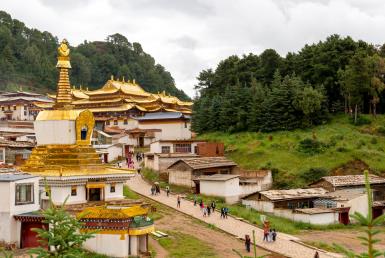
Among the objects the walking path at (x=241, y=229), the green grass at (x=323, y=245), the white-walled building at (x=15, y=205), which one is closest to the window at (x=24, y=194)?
the white-walled building at (x=15, y=205)

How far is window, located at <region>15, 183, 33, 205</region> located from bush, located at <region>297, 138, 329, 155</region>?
27481 millimetres

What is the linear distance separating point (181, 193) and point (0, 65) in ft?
302

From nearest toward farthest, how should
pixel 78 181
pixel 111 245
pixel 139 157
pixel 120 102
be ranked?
pixel 111 245, pixel 78 181, pixel 139 157, pixel 120 102

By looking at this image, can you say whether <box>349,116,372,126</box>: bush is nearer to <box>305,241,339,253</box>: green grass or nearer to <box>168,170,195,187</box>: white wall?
<box>168,170,195,187</box>: white wall

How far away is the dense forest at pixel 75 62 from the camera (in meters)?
124

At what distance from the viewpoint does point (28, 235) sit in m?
26.2

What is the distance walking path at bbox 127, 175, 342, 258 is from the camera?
28.3 metres

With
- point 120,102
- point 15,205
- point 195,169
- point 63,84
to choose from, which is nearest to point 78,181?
point 15,205

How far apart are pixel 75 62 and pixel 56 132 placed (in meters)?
104

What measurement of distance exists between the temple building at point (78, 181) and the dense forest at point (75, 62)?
3639 inches

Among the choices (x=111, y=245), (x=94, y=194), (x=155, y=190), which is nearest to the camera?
(x=111, y=245)

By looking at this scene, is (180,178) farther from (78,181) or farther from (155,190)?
(78,181)

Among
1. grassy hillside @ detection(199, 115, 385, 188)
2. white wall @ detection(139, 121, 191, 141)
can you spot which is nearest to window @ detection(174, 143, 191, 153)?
grassy hillside @ detection(199, 115, 385, 188)

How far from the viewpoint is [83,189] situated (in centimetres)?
3008
